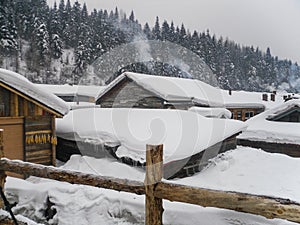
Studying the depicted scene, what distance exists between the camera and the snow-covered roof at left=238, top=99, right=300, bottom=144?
17.1 m

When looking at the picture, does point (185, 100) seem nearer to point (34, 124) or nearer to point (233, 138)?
point (233, 138)

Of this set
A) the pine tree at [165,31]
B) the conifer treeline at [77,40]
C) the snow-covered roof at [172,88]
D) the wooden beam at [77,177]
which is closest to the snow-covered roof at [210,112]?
the snow-covered roof at [172,88]

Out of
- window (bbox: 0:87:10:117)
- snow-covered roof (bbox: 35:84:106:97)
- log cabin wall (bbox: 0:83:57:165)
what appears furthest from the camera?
snow-covered roof (bbox: 35:84:106:97)

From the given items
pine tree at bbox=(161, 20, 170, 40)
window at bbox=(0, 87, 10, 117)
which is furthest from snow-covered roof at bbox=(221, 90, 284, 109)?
pine tree at bbox=(161, 20, 170, 40)

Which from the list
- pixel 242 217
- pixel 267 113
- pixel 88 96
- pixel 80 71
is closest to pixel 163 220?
pixel 242 217

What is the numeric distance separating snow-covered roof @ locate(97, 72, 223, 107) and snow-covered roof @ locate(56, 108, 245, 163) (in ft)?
17.1

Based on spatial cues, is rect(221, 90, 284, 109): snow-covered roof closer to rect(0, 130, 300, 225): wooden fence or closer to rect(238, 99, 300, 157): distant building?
rect(238, 99, 300, 157): distant building

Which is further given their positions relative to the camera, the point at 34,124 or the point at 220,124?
the point at 220,124

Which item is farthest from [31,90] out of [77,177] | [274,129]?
[274,129]

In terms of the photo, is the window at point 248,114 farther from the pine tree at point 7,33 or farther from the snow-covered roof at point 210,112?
the pine tree at point 7,33

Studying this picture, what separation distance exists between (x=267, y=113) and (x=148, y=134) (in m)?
13.1

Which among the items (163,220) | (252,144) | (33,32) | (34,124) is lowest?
(252,144)

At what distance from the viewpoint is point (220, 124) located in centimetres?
1212

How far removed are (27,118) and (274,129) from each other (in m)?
14.5
